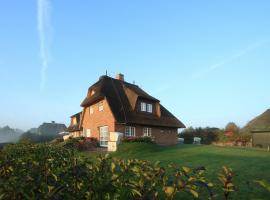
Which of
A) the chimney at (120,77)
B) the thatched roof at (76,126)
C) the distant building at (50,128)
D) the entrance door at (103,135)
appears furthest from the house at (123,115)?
the distant building at (50,128)

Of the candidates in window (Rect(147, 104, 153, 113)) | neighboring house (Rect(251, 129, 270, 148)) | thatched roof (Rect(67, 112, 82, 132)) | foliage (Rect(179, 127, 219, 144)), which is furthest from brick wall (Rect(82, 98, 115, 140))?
neighboring house (Rect(251, 129, 270, 148))

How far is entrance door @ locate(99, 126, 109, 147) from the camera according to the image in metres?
34.8

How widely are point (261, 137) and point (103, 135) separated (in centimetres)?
2230

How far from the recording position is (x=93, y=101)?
36.6m

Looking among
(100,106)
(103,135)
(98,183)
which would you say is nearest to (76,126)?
(100,106)

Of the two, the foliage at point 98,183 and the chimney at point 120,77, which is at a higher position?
the chimney at point 120,77

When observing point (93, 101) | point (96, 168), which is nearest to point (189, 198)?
point (96, 168)

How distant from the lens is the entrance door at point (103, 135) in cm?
3478

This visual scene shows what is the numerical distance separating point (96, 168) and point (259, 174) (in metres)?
11.0

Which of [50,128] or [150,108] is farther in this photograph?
[50,128]

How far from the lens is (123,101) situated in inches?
1396

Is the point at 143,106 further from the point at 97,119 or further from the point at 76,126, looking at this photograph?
the point at 76,126

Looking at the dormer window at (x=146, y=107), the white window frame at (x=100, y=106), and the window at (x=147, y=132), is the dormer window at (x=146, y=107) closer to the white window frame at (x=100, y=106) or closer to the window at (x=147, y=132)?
the window at (x=147, y=132)

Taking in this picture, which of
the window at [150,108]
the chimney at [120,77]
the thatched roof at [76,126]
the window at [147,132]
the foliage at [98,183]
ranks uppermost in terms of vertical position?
the chimney at [120,77]
